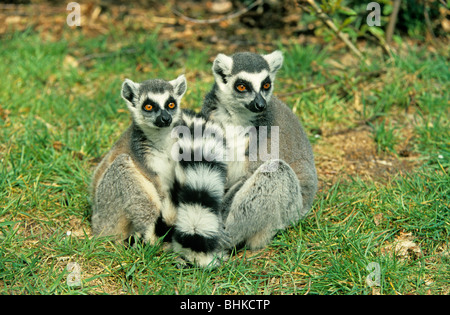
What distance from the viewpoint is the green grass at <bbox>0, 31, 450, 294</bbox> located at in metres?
3.60

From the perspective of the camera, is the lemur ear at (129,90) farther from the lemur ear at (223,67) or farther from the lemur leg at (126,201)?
the lemur ear at (223,67)

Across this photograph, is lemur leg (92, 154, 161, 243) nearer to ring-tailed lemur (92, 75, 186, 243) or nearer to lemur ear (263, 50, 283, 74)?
ring-tailed lemur (92, 75, 186, 243)

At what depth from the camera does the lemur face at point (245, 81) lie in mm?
3975

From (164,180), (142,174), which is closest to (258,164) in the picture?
(164,180)

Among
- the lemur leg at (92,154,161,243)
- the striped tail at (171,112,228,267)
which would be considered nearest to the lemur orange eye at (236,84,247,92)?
the striped tail at (171,112,228,267)

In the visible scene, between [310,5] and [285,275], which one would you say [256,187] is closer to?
[285,275]

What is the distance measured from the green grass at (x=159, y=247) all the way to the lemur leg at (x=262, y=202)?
175mm

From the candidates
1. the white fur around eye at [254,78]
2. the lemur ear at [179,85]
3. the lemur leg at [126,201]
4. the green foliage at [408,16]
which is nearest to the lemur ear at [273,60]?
the white fur around eye at [254,78]

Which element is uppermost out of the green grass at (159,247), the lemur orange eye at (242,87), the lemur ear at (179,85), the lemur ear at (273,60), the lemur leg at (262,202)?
the lemur ear at (273,60)

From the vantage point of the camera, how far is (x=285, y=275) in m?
3.68

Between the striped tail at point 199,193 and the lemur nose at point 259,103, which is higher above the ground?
the lemur nose at point 259,103

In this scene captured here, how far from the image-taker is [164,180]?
399 cm

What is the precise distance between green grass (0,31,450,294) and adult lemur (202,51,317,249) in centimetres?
19

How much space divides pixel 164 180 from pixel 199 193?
0.63 m
